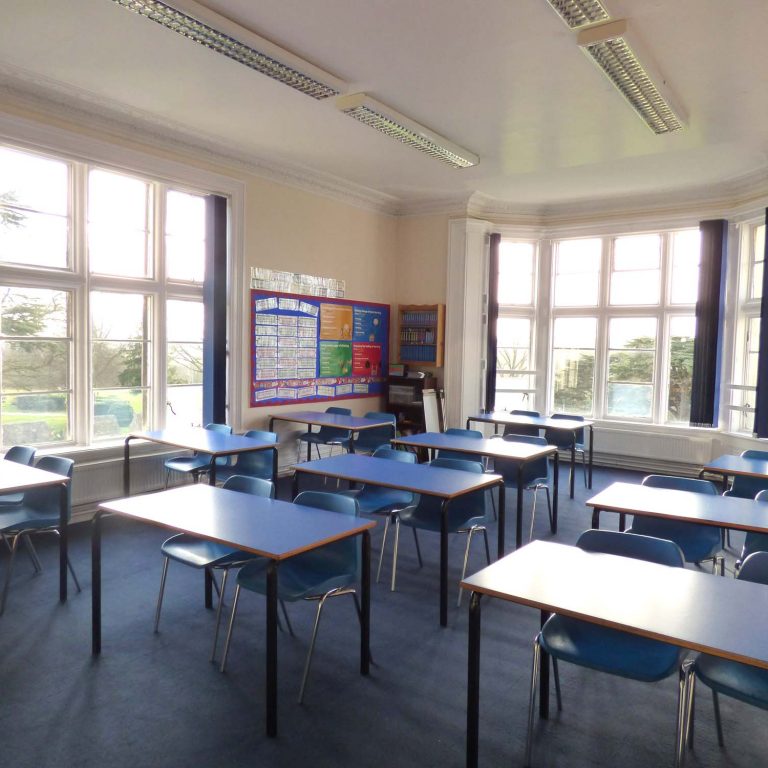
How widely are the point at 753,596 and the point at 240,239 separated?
17.8 feet

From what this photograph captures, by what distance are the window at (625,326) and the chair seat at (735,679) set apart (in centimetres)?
611

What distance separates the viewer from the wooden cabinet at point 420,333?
7.98 m

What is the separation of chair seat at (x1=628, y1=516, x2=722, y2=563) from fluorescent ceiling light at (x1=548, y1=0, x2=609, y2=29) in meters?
2.82

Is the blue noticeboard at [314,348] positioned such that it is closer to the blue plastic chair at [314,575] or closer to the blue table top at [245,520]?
the blue table top at [245,520]

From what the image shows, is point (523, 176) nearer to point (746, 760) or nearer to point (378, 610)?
point (378, 610)

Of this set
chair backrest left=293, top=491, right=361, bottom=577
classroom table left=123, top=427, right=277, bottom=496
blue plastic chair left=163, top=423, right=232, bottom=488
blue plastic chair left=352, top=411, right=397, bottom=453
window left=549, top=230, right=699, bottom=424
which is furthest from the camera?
window left=549, top=230, right=699, bottom=424

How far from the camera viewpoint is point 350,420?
6.21 metres

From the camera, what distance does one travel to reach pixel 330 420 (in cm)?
623

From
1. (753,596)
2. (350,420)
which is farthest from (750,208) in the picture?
(753,596)

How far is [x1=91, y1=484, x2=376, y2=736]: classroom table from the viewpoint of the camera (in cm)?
239

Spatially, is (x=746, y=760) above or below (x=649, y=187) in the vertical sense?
below

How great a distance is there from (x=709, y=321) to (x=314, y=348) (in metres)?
4.63

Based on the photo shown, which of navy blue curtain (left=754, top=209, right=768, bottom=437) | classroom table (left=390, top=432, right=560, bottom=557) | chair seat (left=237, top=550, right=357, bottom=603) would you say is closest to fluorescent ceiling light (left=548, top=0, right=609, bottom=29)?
classroom table (left=390, top=432, right=560, bottom=557)

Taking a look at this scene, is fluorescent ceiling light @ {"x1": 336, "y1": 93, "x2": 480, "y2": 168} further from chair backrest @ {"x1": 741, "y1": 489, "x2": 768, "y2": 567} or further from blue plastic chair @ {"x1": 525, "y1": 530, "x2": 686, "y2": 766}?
Result: chair backrest @ {"x1": 741, "y1": 489, "x2": 768, "y2": 567}
